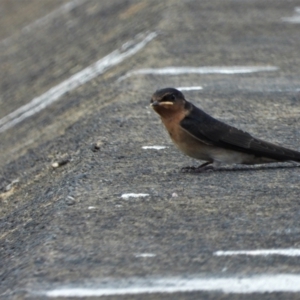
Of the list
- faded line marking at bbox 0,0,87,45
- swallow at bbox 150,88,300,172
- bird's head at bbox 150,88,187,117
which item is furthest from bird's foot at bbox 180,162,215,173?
faded line marking at bbox 0,0,87,45

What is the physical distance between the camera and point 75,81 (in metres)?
17.2

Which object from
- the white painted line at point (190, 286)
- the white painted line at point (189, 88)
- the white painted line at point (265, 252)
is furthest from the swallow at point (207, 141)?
the white painted line at point (189, 88)

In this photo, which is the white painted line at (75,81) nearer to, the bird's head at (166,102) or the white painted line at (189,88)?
the white painted line at (189,88)

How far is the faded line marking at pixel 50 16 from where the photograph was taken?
24.4 metres

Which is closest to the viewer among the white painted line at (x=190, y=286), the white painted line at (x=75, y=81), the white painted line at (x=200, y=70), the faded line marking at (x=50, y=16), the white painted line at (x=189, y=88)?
the white painted line at (x=190, y=286)

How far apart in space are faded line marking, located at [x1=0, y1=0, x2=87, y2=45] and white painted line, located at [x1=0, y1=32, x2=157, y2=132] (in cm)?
676

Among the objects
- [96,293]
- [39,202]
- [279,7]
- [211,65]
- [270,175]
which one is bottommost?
[279,7]

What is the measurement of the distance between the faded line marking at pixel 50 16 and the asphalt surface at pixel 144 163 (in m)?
2.36

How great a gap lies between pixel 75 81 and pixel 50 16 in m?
8.05

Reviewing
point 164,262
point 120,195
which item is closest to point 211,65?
point 120,195

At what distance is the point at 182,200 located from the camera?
8.25 m

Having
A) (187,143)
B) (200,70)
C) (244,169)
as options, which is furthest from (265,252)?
(200,70)

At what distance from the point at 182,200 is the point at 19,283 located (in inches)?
80.3

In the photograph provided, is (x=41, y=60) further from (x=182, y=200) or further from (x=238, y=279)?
(x=238, y=279)
